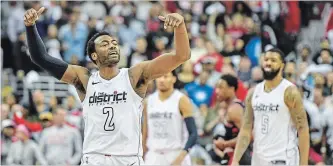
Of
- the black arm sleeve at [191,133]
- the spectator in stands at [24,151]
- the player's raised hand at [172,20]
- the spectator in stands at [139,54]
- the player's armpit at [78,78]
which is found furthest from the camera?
the spectator in stands at [139,54]

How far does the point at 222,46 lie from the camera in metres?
19.9

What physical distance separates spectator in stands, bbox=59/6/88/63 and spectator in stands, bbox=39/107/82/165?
4247mm

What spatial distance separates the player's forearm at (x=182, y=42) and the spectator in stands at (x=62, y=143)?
7.96 metres

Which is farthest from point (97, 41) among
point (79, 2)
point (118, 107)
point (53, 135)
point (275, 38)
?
point (79, 2)

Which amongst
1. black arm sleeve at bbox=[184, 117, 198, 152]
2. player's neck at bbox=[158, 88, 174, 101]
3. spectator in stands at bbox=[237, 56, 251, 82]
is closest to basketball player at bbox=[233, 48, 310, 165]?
black arm sleeve at bbox=[184, 117, 198, 152]

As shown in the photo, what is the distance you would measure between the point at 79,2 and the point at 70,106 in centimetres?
460

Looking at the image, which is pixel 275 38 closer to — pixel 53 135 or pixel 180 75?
pixel 180 75

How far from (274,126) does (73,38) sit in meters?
9.98

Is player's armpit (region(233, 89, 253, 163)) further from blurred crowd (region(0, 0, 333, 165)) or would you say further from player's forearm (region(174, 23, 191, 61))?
player's forearm (region(174, 23, 191, 61))

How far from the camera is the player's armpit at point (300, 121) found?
10.9 m

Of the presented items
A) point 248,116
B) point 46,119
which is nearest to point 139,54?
point 46,119

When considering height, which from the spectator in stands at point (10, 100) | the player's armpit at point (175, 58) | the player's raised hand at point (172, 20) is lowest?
the player's armpit at point (175, 58)

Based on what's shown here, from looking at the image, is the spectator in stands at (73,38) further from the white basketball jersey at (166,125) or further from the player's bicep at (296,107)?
the player's bicep at (296,107)

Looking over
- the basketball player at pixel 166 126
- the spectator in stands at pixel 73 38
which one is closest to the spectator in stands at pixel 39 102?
the spectator in stands at pixel 73 38
